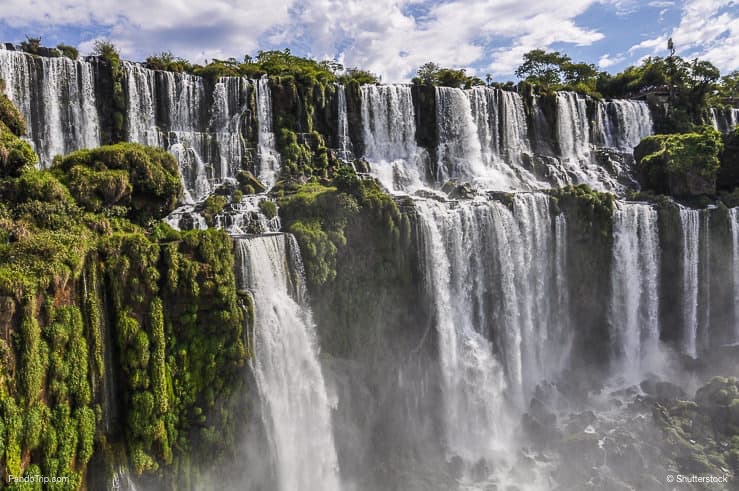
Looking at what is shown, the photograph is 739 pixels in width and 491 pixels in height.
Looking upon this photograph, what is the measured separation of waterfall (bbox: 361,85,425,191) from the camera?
31703 mm

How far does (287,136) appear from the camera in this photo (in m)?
29.5

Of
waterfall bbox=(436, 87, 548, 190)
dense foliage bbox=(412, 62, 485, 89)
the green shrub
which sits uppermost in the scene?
dense foliage bbox=(412, 62, 485, 89)

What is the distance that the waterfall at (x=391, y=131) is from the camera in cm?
3170

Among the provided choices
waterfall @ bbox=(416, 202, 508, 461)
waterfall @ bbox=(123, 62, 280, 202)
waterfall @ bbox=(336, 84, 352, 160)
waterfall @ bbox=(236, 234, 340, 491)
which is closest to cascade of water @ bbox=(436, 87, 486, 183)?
A: waterfall @ bbox=(336, 84, 352, 160)

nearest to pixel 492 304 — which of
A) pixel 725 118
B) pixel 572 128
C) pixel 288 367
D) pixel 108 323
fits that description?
pixel 288 367

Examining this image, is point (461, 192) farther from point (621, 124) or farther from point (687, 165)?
point (621, 124)

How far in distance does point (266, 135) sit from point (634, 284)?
24.5 m

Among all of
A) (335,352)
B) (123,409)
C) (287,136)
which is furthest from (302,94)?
(123,409)

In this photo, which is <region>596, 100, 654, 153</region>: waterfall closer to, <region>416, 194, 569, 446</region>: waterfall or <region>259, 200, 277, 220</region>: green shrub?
<region>416, 194, 569, 446</region>: waterfall

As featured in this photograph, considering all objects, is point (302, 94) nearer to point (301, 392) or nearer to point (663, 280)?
point (301, 392)

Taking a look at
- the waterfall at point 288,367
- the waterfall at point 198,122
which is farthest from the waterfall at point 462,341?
the waterfall at point 198,122

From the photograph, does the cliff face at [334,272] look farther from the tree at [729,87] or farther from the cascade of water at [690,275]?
the tree at [729,87]

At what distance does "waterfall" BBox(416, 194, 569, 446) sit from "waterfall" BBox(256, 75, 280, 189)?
10731mm

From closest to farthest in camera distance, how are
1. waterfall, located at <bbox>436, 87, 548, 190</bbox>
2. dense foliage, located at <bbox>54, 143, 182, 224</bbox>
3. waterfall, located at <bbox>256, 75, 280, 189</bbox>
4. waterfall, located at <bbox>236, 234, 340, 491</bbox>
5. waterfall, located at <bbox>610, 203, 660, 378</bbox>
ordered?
dense foliage, located at <bbox>54, 143, 182, 224</bbox> → waterfall, located at <bbox>236, 234, 340, 491</bbox> → waterfall, located at <bbox>610, 203, 660, 378</bbox> → waterfall, located at <bbox>256, 75, 280, 189</bbox> → waterfall, located at <bbox>436, 87, 548, 190</bbox>
